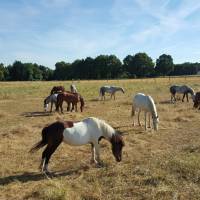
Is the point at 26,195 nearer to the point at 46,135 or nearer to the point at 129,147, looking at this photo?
the point at 46,135

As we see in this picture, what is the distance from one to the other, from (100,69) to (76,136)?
9004cm

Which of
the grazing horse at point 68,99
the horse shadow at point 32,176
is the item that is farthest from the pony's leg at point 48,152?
the grazing horse at point 68,99

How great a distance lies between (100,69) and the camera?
324 feet

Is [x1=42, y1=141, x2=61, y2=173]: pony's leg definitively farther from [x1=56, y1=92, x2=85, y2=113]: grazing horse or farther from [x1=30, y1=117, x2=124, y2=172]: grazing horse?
[x1=56, y1=92, x2=85, y2=113]: grazing horse

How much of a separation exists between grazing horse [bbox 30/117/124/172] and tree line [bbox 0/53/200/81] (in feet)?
284

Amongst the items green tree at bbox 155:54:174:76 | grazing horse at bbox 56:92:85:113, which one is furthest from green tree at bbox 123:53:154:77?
grazing horse at bbox 56:92:85:113

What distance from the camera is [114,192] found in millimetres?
7285

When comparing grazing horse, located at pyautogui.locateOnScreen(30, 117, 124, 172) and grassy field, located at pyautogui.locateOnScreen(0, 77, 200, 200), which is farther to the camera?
grazing horse, located at pyautogui.locateOnScreen(30, 117, 124, 172)

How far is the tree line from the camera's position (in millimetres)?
98812

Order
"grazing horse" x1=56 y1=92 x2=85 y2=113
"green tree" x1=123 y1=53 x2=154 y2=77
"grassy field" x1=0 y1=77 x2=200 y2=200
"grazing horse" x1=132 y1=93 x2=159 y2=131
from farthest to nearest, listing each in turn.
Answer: "green tree" x1=123 y1=53 x2=154 y2=77 → "grazing horse" x1=56 y1=92 x2=85 y2=113 → "grazing horse" x1=132 y1=93 x2=159 y2=131 → "grassy field" x1=0 y1=77 x2=200 y2=200

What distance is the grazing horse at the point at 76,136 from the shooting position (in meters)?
9.02

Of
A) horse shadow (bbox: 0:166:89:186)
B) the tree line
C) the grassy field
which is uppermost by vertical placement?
the tree line

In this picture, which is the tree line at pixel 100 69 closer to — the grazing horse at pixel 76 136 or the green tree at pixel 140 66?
the green tree at pixel 140 66

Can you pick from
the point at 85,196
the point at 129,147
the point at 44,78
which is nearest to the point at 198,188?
the point at 85,196
